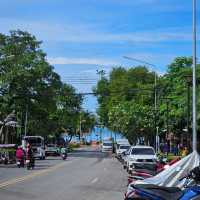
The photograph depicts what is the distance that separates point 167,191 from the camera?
10727 millimetres

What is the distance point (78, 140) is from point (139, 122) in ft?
299

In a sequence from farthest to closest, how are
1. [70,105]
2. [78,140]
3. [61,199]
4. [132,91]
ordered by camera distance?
[78,140] < [70,105] < [132,91] < [61,199]

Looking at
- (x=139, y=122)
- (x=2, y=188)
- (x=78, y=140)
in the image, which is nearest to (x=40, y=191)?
(x=2, y=188)

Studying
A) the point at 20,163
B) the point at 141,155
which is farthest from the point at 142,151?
the point at 20,163

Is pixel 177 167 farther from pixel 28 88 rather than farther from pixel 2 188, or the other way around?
pixel 28 88

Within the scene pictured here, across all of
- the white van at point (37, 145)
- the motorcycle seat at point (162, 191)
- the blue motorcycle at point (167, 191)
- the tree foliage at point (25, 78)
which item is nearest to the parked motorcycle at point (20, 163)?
the white van at point (37, 145)

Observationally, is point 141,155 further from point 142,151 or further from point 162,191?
point 162,191

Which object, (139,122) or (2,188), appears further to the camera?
(139,122)

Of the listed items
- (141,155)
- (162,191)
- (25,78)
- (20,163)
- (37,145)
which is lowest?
(20,163)

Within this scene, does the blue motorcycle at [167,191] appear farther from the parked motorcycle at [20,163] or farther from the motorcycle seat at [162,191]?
the parked motorcycle at [20,163]

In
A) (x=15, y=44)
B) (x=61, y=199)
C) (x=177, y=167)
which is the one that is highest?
(x=15, y=44)

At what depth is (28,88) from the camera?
7531 centimetres

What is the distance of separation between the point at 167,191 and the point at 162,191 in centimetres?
8

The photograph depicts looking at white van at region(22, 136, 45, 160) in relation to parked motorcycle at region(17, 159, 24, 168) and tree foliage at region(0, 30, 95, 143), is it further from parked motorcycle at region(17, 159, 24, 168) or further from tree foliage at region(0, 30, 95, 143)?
parked motorcycle at region(17, 159, 24, 168)
